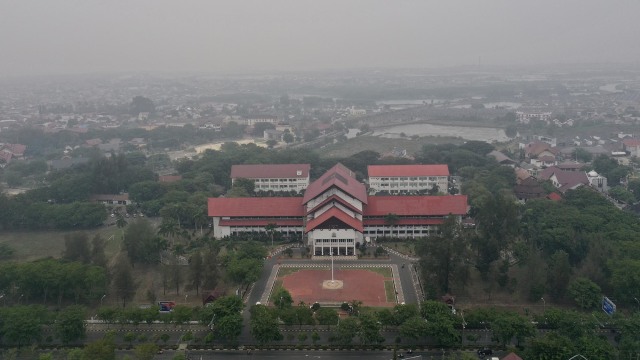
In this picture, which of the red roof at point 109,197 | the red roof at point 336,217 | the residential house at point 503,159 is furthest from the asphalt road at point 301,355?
the residential house at point 503,159

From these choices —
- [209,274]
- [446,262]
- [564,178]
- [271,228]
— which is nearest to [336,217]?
[271,228]

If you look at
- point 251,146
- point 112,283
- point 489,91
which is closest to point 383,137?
point 251,146

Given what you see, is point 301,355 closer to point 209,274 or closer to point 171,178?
point 209,274

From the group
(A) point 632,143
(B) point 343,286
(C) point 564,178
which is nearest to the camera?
(B) point 343,286

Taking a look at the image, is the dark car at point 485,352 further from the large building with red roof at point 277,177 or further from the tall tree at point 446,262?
the large building with red roof at point 277,177

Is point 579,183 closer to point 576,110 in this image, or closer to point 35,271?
point 35,271

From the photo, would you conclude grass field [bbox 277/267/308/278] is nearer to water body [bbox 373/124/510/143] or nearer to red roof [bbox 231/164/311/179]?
red roof [bbox 231/164/311/179]
